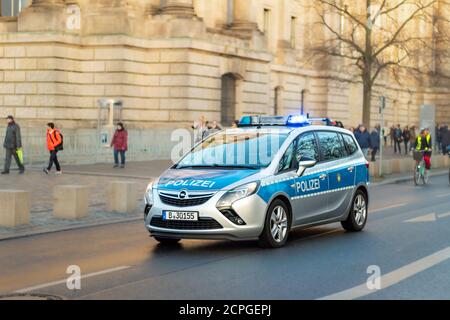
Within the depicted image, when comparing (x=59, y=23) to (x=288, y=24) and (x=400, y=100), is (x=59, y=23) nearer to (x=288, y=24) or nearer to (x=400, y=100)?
(x=288, y=24)

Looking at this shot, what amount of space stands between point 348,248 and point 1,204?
18.9 ft

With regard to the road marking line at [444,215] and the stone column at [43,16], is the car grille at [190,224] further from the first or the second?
the stone column at [43,16]

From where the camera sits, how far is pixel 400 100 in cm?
7612

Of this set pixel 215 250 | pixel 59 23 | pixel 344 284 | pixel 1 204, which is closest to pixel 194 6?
pixel 59 23

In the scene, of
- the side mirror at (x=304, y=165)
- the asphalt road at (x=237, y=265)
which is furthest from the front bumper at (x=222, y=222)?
the side mirror at (x=304, y=165)

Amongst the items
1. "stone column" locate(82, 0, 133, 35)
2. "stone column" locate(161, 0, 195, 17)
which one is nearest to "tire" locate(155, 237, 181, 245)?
"stone column" locate(82, 0, 133, 35)

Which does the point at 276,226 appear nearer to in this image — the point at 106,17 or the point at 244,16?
the point at 106,17

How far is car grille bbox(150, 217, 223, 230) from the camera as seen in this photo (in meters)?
10.9

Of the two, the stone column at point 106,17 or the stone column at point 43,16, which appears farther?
the stone column at point 106,17

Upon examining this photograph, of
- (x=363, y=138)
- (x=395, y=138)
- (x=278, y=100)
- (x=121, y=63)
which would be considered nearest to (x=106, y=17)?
(x=121, y=63)

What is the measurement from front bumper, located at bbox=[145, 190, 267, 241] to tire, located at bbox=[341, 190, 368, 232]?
2837 millimetres

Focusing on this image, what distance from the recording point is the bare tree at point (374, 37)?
3428cm

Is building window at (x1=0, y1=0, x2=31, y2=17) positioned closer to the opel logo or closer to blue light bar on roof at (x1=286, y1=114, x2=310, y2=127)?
blue light bar on roof at (x1=286, y1=114, x2=310, y2=127)

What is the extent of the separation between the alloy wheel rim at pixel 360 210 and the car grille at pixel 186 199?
11.8ft
